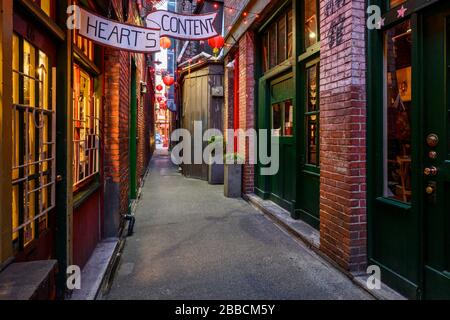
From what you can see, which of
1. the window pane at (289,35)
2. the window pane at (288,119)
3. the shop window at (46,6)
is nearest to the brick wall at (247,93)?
the window pane at (288,119)

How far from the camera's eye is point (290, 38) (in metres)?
6.11

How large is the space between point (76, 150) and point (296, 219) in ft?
11.7

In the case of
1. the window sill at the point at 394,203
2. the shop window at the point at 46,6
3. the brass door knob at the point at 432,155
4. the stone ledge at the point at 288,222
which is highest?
the shop window at the point at 46,6

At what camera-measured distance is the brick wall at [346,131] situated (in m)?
3.55

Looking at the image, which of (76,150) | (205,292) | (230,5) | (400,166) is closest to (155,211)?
(76,150)

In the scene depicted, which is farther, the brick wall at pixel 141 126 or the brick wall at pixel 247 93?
the brick wall at pixel 141 126

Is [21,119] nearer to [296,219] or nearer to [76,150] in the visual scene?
[76,150]

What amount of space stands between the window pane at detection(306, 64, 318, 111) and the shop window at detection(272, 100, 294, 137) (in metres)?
0.62

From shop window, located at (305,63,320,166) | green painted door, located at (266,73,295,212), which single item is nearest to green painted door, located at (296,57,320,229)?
shop window, located at (305,63,320,166)

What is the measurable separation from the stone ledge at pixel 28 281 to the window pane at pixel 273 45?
234 inches

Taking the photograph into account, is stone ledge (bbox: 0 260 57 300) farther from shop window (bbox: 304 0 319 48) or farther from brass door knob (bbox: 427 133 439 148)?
shop window (bbox: 304 0 319 48)

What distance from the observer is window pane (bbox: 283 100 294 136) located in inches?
244

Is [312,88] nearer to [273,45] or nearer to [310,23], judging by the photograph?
[310,23]

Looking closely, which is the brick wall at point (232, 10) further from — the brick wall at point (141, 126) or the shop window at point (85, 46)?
the shop window at point (85, 46)
